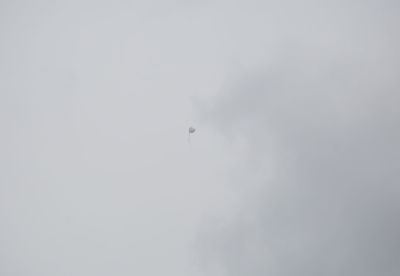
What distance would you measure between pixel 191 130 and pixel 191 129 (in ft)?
1.70

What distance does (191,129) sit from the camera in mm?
119000

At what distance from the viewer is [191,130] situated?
119m
